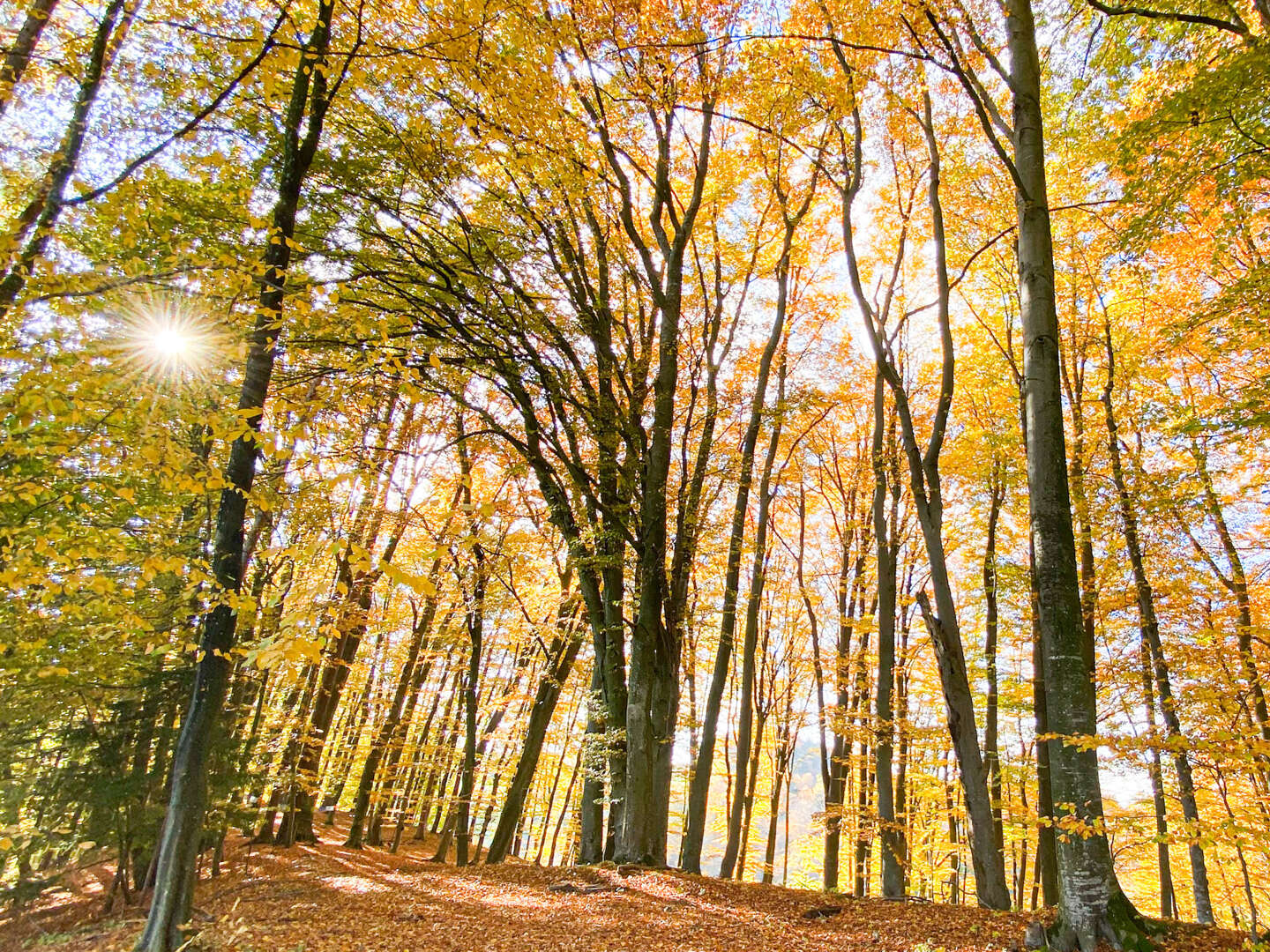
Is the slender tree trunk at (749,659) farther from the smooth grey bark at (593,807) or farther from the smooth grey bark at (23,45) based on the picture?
the smooth grey bark at (23,45)

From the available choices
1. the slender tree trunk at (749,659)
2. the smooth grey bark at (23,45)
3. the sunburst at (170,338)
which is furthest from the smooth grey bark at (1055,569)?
the smooth grey bark at (23,45)

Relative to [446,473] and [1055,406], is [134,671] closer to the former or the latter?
[446,473]

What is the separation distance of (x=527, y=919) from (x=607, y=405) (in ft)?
20.1

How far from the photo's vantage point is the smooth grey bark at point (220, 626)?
4.40 m

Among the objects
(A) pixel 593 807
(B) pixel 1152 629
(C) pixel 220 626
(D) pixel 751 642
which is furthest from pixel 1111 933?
(B) pixel 1152 629

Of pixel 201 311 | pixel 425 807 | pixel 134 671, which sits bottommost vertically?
pixel 425 807

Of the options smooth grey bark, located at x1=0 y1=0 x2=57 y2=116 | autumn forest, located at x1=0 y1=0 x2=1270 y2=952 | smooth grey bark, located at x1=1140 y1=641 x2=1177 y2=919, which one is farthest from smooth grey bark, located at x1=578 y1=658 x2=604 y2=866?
smooth grey bark, located at x1=0 y1=0 x2=57 y2=116

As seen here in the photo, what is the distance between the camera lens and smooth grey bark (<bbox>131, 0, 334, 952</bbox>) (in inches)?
173

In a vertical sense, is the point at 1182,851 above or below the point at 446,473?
below

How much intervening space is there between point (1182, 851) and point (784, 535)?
1343cm

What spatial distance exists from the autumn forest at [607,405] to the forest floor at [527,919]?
0.33 meters

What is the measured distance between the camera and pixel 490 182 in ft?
29.5

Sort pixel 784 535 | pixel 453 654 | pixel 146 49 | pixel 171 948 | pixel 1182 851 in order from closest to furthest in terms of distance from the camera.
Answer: pixel 171 948
pixel 146 49
pixel 453 654
pixel 1182 851
pixel 784 535

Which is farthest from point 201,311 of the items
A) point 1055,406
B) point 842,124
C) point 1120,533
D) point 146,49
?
point 1120,533
